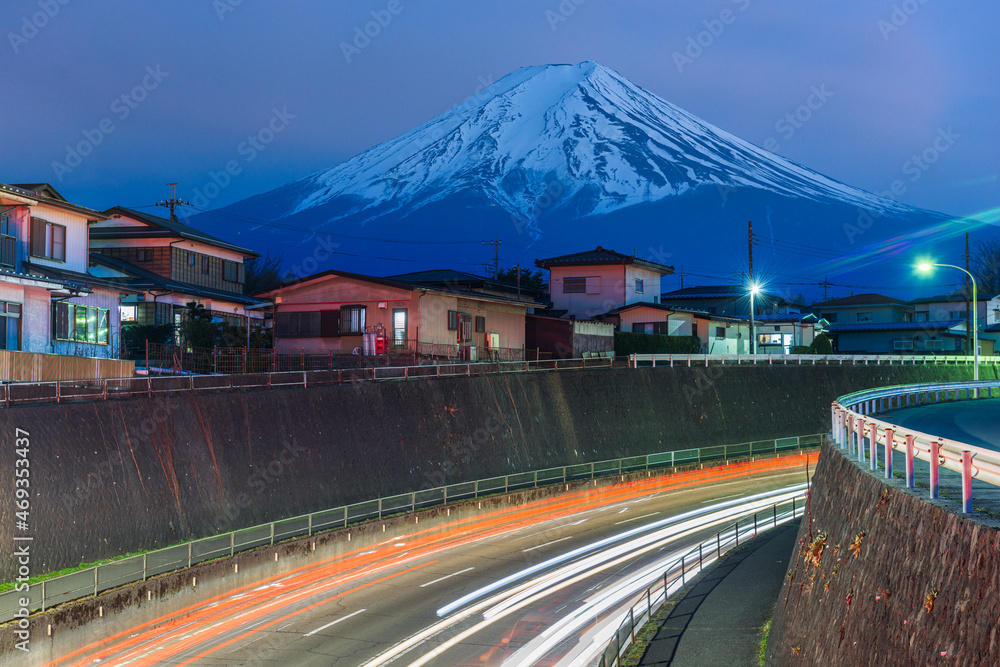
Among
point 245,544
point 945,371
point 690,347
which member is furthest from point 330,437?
point 945,371

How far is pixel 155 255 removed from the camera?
5003cm

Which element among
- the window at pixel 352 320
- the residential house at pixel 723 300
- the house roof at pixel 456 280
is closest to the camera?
the window at pixel 352 320

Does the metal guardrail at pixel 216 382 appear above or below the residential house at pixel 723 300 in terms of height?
below

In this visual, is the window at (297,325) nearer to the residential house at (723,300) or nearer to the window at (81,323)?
the window at (81,323)

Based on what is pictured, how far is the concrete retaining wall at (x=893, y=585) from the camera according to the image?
7383mm

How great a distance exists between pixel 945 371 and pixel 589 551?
126 feet

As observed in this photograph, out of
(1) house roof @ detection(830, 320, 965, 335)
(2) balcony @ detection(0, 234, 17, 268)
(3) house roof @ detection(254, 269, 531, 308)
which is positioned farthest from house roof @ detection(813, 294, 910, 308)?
(2) balcony @ detection(0, 234, 17, 268)

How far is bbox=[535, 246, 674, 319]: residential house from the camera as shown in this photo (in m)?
66.4

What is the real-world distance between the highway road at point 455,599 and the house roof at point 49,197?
1686cm

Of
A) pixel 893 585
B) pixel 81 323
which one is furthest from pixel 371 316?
pixel 893 585

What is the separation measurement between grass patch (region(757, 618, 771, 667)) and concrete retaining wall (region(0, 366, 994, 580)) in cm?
1356

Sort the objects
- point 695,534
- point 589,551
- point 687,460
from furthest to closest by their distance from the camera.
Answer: point 687,460
point 695,534
point 589,551

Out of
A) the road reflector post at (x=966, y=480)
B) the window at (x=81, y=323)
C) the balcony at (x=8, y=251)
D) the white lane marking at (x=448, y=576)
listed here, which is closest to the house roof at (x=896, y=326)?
the white lane marking at (x=448, y=576)

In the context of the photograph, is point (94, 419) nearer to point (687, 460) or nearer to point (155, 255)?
point (687, 460)
